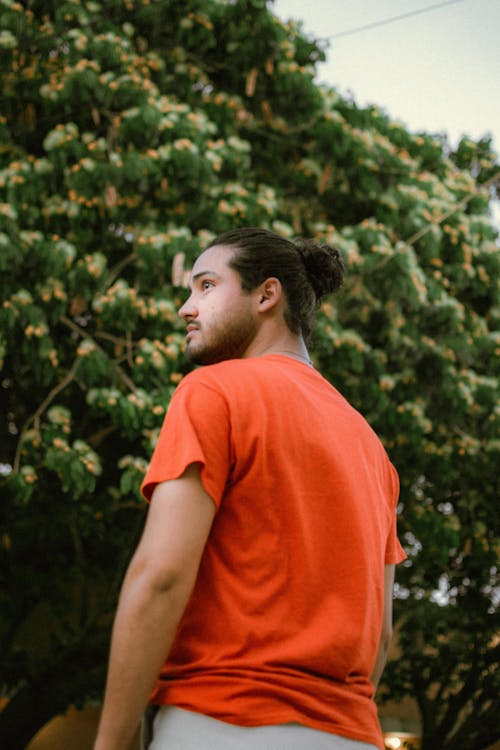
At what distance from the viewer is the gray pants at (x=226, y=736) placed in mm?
1420

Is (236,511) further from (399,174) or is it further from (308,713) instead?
(399,174)

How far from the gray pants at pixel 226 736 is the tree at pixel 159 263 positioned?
519 cm

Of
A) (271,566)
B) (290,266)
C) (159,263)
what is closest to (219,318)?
(290,266)

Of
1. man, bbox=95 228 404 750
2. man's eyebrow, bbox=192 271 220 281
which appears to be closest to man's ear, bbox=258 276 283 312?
man's eyebrow, bbox=192 271 220 281

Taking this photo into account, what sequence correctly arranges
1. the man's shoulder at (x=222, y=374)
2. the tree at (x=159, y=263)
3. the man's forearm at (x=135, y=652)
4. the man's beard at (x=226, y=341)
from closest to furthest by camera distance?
the man's forearm at (x=135, y=652) < the man's shoulder at (x=222, y=374) < the man's beard at (x=226, y=341) < the tree at (x=159, y=263)

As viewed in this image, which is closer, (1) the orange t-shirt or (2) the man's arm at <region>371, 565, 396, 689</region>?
(1) the orange t-shirt

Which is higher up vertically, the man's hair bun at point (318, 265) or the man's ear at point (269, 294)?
the man's hair bun at point (318, 265)

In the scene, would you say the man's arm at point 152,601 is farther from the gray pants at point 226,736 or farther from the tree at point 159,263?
the tree at point 159,263

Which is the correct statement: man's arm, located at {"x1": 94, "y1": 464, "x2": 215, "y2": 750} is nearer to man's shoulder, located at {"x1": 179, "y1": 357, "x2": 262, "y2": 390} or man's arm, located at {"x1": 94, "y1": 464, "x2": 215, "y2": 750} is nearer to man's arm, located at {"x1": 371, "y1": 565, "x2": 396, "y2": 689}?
man's shoulder, located at {"x1": 179, "y1": 357, "x2": 262, "y2": 390}

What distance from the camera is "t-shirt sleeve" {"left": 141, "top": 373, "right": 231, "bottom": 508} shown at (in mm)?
1490

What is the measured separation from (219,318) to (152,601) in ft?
2.18

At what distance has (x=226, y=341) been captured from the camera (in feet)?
6.13

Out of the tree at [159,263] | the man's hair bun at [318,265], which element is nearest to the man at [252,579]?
the man's hair bun at [318,265]

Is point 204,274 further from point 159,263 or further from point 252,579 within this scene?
point 159,263
